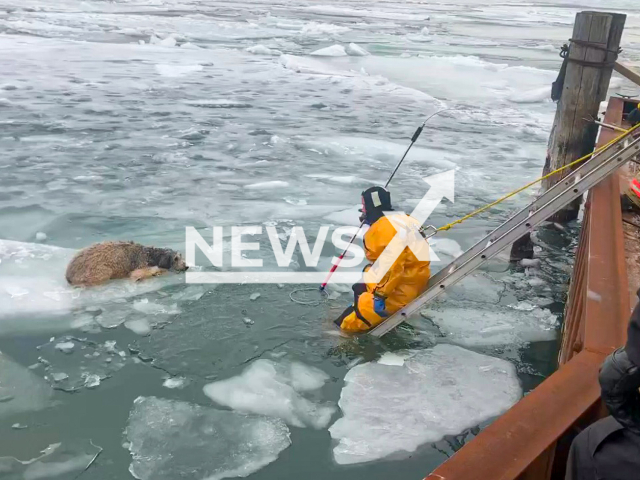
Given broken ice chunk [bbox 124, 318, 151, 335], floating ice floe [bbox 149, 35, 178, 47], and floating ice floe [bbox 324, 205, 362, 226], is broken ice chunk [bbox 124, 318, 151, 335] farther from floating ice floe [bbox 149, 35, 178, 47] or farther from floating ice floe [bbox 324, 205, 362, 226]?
floating ice floe [bbox 149, 35, 178, 47]

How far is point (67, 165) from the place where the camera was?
812cm

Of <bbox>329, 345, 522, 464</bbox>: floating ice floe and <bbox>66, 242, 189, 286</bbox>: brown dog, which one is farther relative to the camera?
<bbox>66, 242, 189, 286</bbox>: brown dog

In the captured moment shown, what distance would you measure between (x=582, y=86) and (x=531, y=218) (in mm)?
3061

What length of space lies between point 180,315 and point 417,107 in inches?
365

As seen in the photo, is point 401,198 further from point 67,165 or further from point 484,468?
point 484,468

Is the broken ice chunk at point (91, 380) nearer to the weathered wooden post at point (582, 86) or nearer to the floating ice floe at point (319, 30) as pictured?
the weathered wooden post at point (582, 86)

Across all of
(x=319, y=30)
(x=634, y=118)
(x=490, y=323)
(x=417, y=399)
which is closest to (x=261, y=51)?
(x=319, y=30)

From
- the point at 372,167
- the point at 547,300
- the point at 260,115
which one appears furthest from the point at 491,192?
the point at 260,115

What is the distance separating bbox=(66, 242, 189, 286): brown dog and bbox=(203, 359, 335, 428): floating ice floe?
1599 millimetres

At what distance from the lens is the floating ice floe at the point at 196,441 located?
3.21m

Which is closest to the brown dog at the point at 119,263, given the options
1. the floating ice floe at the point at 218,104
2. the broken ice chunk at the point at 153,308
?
the broken ice chunk at the point at 153,308

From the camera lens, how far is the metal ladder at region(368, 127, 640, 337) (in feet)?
12.0

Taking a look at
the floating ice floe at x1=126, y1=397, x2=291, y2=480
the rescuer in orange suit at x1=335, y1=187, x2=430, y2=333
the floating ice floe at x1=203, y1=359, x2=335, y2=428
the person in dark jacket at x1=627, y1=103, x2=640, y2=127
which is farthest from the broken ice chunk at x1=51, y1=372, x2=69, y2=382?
the person in dark jacket at x1=627, y1=103, x2=640, y2=127

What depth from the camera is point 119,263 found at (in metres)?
5.16
